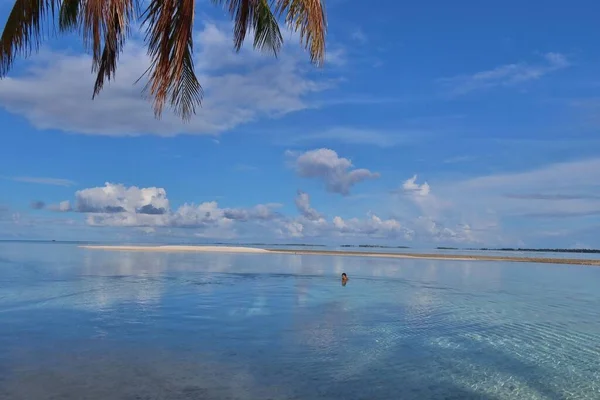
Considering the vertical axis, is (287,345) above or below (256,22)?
below

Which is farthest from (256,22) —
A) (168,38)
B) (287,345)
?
(287,345)

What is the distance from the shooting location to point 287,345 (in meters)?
12.0

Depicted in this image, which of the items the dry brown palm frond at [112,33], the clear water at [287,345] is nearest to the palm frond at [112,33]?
the dry brown palm frond at [112,33]

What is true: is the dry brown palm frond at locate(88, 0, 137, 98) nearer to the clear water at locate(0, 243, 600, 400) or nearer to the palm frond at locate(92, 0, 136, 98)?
the palm frond at locate(92, 0, 136, 98)

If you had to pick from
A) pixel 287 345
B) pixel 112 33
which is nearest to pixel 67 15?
pixel 112 33

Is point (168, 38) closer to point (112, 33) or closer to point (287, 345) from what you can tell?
point (112, 33)

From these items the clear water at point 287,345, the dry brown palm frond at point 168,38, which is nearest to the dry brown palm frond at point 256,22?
the dry brown palm frond at point 168,38

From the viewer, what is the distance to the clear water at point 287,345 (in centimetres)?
874

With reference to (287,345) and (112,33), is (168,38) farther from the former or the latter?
(287,345)

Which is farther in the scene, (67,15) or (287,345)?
(287,345)

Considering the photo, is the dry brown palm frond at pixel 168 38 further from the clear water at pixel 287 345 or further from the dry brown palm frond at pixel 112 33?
the clear water at pixel 287 345

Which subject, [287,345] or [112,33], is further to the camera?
[287,345]

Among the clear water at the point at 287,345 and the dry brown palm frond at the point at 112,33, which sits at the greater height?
the dry brown palm frond at the point at 112,33

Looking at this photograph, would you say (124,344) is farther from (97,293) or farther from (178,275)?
(178,275)
